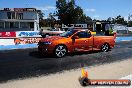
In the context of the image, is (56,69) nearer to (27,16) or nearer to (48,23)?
(27,16)

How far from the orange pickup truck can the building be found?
4617cm

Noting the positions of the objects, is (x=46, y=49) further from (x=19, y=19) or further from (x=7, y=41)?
(x=19, y=19)

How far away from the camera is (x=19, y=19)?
63000 millimetres

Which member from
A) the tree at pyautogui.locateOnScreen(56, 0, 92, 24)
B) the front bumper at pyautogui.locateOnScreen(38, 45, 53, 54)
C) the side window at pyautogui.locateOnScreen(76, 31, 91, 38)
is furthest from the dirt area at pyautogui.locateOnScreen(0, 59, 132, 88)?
the tree at pyautogui.locateOnScreen(56, 0, 92, 24)

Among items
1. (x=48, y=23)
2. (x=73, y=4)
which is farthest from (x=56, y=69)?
(x=48, y=23)

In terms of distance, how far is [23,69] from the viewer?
11.0 m

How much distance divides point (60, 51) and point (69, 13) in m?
75.2

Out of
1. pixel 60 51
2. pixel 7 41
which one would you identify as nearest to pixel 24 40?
pixel 7 41

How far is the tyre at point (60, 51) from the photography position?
14232 mm

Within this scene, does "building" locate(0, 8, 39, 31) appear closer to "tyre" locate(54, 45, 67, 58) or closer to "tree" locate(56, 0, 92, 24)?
"tree" locate(56, 0, 92, 24)

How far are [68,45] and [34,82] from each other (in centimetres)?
622

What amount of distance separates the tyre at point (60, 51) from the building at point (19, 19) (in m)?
47.9

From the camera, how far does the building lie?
62000 millimetres

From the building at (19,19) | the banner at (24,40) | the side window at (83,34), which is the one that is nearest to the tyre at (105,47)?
the side window at (83,34)
